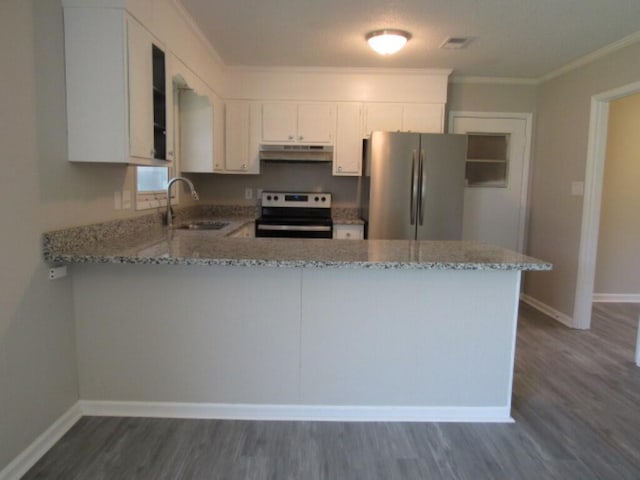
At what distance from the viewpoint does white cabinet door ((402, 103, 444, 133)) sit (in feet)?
14.1

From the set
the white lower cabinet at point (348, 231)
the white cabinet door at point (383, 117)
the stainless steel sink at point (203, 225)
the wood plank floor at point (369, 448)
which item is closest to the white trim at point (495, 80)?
the white cabinet door at point (383, 117)

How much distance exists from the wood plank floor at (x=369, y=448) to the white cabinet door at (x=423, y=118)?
8.85ft

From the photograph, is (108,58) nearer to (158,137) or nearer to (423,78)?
(158,137)

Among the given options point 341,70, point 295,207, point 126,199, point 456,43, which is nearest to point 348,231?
point 295,207

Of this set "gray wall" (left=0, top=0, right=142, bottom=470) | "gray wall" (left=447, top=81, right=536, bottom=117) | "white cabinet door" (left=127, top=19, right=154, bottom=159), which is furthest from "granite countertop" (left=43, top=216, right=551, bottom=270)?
"gray wall" (left=447, top=81, right=536, bottom=117)

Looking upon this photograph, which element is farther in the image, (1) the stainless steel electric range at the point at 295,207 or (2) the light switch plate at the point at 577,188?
(1) the stainless steel electric range at the point at 295,207

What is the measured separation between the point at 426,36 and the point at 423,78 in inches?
40.0

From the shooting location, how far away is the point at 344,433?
2135mm

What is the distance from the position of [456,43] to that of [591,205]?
183 centimetres

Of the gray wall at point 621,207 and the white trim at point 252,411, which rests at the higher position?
the gray wall at point 621,207

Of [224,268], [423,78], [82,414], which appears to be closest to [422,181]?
[423,78]

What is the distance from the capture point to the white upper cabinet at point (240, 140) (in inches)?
169

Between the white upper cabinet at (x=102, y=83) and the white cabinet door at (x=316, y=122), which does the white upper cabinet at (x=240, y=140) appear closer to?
the white cabinet door at (x=316, y=122)

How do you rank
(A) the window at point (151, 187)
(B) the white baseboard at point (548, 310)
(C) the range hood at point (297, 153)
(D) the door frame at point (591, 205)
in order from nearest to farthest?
1. (A) the window at point (151, 187)
2. (D) the door frame at point (591, 205)
3. (B) the white baseboard at point (548, 310)
4. (C) the range hood at point (297, 153)
